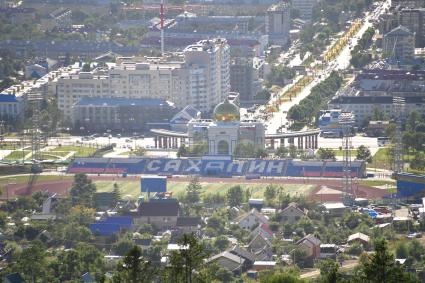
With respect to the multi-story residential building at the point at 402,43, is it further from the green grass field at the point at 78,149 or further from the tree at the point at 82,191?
the tree at the point at 82,191

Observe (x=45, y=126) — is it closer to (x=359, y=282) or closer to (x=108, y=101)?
(x=108, y=101)

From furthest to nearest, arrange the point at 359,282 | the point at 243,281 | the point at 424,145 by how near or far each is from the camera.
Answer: the point at 424,145, the point at 243,281, the point at 359,282

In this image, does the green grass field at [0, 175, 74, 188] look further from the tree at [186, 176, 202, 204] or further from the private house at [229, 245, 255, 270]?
the private house at [229, 245, 255, 270]

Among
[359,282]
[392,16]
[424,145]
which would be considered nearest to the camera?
[359,282]

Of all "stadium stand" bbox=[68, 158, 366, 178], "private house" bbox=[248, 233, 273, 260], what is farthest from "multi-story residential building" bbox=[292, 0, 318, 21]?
"private house" bbox=[248, 233, 273, 260]

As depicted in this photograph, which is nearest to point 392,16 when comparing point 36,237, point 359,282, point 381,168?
point 381,168

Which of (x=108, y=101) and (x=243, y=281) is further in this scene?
(x=108, y=101)
